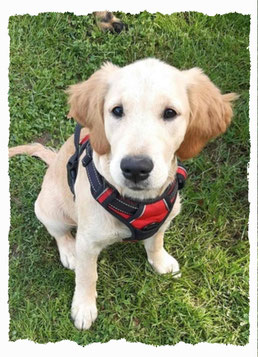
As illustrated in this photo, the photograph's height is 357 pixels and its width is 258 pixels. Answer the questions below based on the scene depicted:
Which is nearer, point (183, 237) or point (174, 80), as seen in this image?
point (174, 80)

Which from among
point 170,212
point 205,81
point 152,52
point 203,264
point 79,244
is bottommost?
point 203,264

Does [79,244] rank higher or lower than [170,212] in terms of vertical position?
lower

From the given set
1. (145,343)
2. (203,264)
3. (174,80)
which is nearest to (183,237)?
(203,264)

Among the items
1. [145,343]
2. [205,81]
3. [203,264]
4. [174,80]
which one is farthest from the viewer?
[203,264]

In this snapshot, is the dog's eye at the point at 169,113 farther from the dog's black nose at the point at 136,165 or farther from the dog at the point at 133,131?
the dog's black nose at the point at 136,165

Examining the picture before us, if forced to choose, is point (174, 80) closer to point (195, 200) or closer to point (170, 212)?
point (170, 212)

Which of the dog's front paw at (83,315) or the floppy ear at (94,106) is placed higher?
the floppy ear at (94,106)

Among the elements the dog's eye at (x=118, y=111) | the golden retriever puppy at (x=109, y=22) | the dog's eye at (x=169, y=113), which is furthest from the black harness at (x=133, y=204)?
the golden retriever puppy at (x=109, y=22)

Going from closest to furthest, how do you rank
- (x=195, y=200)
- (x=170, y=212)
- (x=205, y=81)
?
(x=205, y=81) < (x=170, y=212) < (x=195, y=200)
